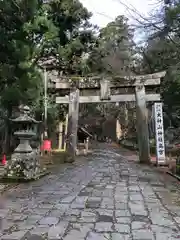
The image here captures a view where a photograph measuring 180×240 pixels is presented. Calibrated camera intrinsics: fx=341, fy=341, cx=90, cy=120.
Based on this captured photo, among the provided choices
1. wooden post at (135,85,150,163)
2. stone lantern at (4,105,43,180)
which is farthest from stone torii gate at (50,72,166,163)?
Answer: stone lantern at (4,105,43,180)

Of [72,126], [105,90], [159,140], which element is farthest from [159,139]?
[72,126]

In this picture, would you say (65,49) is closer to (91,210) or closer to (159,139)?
(159,139)

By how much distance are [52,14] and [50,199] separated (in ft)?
45.5

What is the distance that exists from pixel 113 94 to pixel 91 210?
35.2 feet

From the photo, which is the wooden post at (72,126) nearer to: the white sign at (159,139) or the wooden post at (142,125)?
the wooden post at (142,125)

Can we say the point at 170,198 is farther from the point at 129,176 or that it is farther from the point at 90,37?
the point at 90,37

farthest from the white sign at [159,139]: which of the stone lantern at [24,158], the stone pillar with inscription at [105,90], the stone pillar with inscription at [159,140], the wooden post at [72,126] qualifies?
the stone lantern at [24,158]

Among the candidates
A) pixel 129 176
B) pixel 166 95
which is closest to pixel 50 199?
pixel 129 176

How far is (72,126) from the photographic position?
15.5 m

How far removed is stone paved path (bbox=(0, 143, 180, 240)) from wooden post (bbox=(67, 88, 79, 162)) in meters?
6.07

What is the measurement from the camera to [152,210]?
582cm

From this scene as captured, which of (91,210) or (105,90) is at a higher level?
(105,90)

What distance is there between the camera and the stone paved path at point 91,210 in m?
4.46

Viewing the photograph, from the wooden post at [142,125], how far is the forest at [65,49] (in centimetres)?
154
